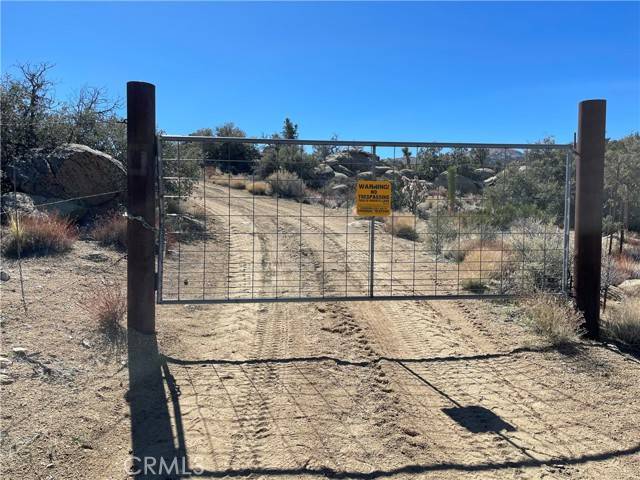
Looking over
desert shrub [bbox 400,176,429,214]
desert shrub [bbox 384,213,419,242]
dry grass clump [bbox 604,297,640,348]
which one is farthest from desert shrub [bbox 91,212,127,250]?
dry grass clump [bbox 604,297,640,348]

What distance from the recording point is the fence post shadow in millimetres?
3686

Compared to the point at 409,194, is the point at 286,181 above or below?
below

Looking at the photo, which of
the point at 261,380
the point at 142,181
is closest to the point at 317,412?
the point at 261,380

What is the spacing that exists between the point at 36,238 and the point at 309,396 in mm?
6072

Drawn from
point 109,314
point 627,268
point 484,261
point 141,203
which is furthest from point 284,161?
point 627,268

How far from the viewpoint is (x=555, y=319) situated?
6332 mm

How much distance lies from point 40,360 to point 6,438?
124 cm

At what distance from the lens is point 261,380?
514 centimetres

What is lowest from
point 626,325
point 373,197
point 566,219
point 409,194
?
point 626,325

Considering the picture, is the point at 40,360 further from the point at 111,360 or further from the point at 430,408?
the point at 430,408

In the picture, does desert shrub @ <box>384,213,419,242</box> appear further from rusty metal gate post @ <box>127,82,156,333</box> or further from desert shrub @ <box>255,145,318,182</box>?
rusty metal gate post @ <box>127,82,156,333</box>

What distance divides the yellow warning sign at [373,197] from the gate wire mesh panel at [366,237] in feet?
0.57

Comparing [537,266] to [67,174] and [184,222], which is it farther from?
[67,174]

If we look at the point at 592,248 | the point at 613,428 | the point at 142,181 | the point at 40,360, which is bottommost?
the point at 613,428
